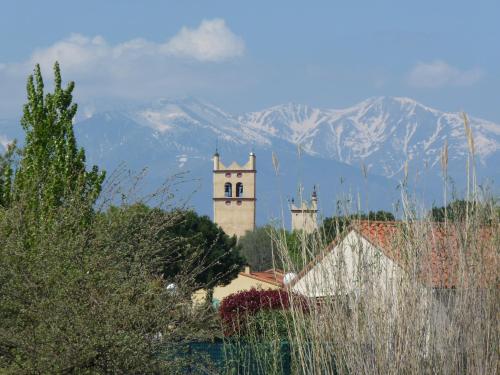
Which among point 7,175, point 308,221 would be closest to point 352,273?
point 308,221

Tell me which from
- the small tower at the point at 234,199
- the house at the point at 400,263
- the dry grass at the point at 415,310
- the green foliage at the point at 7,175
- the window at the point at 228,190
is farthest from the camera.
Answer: the window at the point at 228,190

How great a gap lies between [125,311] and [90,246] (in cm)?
116

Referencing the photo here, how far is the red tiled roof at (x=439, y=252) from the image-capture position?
21.1 feet

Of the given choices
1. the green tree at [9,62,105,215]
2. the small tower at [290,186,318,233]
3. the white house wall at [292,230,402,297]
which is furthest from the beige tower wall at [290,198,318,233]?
the green tree at [9,62,105,215]

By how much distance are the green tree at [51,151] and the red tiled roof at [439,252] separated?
258 inches

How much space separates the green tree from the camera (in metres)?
13.1

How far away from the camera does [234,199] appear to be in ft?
468

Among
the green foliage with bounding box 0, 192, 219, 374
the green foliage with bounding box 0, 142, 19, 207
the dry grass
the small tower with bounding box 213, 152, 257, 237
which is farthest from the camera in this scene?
the small tower with bounding box 213, 152, 257, 237

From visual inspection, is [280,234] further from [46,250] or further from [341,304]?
[46,250]

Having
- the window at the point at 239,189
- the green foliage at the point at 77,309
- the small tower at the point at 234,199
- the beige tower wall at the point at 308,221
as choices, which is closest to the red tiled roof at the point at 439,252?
the beige tower wall at the point at 308,221

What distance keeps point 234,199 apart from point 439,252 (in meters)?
136

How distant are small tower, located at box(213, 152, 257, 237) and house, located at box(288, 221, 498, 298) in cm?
13304

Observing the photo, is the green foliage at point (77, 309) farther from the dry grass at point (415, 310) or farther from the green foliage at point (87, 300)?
the dry grass at point (415, 310)

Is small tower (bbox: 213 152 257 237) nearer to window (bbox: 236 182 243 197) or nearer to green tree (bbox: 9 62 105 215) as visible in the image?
window (bbox: 236 182 243 197)
